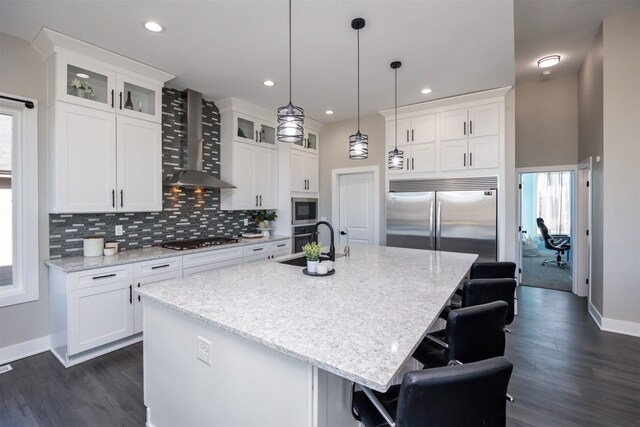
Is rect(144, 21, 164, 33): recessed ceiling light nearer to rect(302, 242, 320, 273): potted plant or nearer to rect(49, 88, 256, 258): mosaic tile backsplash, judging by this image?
rect(49, 88, 256, 258): mosaic tile backsplash

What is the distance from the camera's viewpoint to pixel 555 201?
8359mm

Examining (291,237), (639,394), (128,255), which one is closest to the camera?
(639,394)

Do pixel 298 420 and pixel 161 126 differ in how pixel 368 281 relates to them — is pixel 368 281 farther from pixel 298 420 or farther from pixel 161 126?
pixel 161 126

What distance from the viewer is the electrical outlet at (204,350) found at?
1.46 m

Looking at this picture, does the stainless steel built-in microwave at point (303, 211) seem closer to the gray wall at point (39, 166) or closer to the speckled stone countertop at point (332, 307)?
the speckled stone countertop at point (332, 307)

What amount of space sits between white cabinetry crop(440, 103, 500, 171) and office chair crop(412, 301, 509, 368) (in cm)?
321

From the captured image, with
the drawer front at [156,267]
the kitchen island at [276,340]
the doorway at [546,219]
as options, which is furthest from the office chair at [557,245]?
the drawer front at [156,267]

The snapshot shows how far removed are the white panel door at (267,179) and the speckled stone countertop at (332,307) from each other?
2309 millimetres

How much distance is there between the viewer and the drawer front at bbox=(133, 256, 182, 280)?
116 inches

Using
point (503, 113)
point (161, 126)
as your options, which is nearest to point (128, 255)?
point (161, 126)

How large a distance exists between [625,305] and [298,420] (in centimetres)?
385

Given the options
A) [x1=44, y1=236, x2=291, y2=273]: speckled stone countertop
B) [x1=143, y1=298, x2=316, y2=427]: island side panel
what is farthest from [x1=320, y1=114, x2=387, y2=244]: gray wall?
[x1=143, y1=298, x2=316, y2=427]: island side panel

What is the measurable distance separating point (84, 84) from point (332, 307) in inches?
125

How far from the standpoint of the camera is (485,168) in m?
4.12
